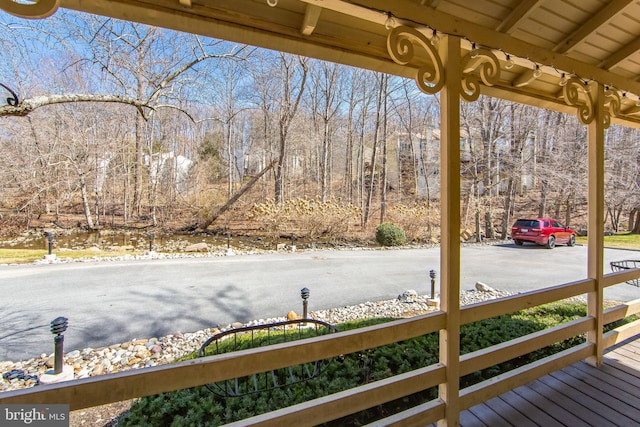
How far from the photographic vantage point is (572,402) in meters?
1.86

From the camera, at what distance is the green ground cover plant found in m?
2.03

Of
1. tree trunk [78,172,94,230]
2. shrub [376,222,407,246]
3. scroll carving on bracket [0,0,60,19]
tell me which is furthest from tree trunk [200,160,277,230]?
Answer: scroll carving on bracket [0,0,60,19]

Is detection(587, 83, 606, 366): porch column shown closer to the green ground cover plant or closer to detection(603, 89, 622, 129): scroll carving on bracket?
detection(603, 89, 622, 129): scroll carving on bracket

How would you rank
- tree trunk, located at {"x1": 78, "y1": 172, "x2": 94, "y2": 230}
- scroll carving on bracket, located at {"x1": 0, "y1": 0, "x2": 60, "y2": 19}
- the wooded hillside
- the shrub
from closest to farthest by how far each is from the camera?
1. scroll carving on bracket, located at {"x1": 0, "y1": 0, "x2": 60, "y2": 19}
2. the wooded hillside
3. the shrub
4. tree trunk, located at {"x1": 78, "y1": 172, "x2": 94, "y2": 230}

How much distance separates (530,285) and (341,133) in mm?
13096

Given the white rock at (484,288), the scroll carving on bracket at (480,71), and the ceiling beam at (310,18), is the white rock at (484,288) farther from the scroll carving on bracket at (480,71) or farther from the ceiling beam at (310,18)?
the ceiling beam at (310,18)

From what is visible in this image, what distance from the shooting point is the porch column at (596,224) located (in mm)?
2238

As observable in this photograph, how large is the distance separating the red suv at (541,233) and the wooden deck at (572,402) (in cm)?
986

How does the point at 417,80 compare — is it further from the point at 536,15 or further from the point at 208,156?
the point at 208,156

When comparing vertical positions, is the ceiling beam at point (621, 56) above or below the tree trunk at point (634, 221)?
above

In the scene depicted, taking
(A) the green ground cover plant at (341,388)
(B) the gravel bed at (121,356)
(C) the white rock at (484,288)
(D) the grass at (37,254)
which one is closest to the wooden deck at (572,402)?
(A) the green ground cover plant at (341,388)

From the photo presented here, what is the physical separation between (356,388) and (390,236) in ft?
32.8

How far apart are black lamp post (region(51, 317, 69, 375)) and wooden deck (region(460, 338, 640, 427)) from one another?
351cm

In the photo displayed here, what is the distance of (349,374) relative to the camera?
2.46 m
